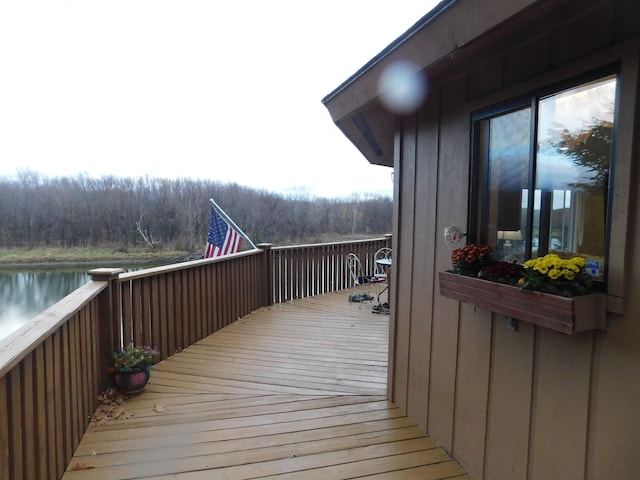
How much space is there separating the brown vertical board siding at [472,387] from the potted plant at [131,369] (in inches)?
90.3

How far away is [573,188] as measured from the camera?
137cm

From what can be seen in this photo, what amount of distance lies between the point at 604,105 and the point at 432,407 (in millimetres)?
1836

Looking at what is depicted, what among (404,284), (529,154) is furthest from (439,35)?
(404,284)

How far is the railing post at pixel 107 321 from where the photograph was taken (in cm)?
266

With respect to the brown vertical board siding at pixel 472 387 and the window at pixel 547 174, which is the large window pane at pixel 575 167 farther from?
the brown vertical board siding at pixel 472 387

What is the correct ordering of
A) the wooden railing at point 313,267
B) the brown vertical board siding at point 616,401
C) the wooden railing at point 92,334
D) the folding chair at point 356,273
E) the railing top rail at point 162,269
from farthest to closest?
the folding chair at point 356,273, the wooden railing at point 313,267, the railing top rail at point 162,269, the wooden railing at point 92,334, the brown vertical board siding at point 616,401

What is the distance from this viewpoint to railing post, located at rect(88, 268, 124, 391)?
2656 mm

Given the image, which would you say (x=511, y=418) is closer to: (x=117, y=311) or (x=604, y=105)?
(x=604, y=105)

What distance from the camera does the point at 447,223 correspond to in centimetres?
205

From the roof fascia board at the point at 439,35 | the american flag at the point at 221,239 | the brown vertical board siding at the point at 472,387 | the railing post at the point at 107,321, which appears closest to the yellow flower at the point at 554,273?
the brown vertical board siding at the point at 472,387

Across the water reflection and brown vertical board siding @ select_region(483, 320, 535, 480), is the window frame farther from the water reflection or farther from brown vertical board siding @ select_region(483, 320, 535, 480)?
the water reflection

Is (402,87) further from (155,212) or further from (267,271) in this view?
(155,212)

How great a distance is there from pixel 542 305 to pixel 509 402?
661 mm

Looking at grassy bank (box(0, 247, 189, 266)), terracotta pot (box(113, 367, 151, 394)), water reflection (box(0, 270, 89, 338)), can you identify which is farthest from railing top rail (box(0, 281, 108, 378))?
grassy bank (box(0, 247, 189, 266))
